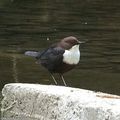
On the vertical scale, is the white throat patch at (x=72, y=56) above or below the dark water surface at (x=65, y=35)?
above

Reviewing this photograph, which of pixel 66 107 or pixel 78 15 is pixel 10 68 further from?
pixel 78 15


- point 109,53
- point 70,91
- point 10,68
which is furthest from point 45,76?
point 70,91

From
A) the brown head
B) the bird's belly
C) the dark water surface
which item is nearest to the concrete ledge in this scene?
the bird's belly

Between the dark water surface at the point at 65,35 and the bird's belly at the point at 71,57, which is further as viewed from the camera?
the dark water surface at the point at 65,35

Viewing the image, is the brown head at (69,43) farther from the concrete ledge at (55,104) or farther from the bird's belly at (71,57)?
the concrete ledge at (55,104)

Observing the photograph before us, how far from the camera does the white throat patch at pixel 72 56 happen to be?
7.26 meters

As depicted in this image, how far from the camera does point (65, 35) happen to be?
1582 cm

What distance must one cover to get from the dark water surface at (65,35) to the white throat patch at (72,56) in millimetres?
2758

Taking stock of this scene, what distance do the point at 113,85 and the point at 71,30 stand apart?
249 inches

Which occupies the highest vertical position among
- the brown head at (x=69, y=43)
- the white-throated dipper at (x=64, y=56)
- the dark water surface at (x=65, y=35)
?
the brown head at (x=69, y=43)

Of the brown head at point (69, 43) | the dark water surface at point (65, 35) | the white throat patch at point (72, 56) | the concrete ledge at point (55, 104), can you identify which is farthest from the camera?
the dark water surface at point (65, 35)

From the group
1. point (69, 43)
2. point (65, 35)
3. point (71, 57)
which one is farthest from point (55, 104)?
point (65, 35)

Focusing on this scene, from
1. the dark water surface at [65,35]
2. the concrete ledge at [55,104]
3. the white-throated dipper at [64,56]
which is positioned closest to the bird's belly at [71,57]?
the white-throated dipper at [64,56]

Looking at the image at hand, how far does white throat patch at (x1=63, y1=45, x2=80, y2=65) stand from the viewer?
7.26m
